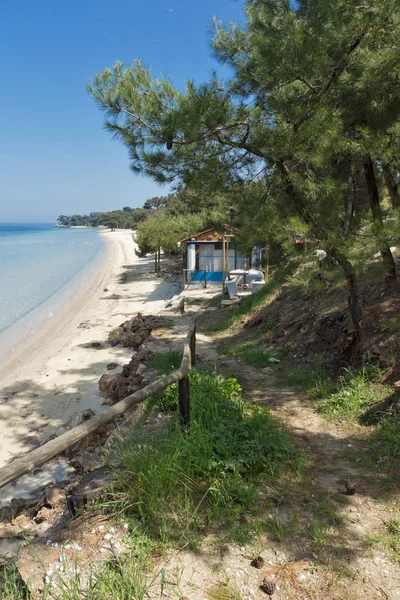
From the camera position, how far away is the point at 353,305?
20.2 ft

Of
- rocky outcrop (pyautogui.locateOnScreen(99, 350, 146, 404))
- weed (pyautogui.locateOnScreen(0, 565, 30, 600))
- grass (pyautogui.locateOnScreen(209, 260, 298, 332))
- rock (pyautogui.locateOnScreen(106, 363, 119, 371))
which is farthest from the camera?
grass (pyautogui.locateOnScreen(209, 260, 298, 332))

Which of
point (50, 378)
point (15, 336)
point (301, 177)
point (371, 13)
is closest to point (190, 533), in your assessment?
point (301, 177)

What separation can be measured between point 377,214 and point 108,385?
7.04m

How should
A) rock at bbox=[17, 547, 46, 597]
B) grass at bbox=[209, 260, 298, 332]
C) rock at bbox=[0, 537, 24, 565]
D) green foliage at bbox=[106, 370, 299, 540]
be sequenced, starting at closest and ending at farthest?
1. rock at bbox=[17, 547, 46, 597]
2. green foliage at bbox=[106, 370, 299, 540]
3. rock at bbox=[0, 537, 24, 565]
4. grass at bbox=[209, 260, 298, 332]

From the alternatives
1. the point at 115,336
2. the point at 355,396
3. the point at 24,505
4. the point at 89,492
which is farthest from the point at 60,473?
the point at 115,336

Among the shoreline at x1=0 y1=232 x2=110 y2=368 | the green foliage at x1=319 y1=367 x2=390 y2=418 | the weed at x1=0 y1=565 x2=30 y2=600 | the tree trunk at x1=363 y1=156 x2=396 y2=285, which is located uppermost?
the tree trunk at x1=363 y1=156 x2=396 y2=285

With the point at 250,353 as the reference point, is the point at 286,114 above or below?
above

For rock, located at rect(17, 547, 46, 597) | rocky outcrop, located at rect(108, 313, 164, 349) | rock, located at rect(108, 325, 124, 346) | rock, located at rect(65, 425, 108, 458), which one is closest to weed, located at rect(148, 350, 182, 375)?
rock, located at rect(65, 425, 108, 458)

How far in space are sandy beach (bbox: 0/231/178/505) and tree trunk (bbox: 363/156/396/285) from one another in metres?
6.08

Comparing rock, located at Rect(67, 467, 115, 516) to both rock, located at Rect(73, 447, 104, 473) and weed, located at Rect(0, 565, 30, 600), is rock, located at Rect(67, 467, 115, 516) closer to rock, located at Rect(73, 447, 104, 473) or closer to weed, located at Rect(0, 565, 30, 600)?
weed, located at Rect(0, 565, 30, 600)

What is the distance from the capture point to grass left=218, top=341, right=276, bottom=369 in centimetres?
855

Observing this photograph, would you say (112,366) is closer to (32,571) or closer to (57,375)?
(57,375)

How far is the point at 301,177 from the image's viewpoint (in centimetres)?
501

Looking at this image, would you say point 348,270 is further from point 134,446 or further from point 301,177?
point 134,446
